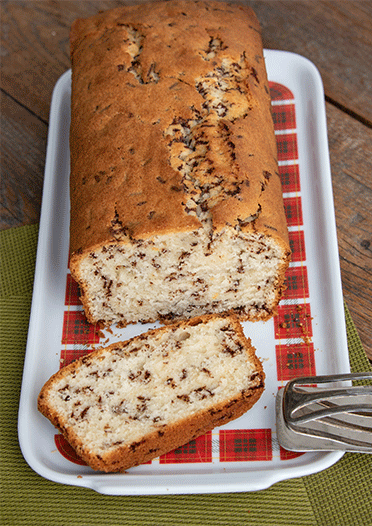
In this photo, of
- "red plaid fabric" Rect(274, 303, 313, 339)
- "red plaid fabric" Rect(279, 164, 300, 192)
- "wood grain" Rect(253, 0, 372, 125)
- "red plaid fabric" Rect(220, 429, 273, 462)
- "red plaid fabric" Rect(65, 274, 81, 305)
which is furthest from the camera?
"wood grain" Rect(253, 0, 372, 125)

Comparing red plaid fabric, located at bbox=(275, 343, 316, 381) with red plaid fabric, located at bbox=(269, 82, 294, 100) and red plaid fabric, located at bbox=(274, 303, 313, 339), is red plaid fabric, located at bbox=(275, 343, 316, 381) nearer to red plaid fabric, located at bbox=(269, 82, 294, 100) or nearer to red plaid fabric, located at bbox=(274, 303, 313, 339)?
red plaid fabric, located at bbox=(274, 303, 313, 339)

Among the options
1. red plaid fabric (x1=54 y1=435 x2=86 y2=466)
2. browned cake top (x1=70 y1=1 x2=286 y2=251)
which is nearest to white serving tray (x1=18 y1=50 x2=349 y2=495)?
red plaid fabric (x1=54 y1=435 x2=86 y2=466)

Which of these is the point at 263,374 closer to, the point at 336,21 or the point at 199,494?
the point at 199,494

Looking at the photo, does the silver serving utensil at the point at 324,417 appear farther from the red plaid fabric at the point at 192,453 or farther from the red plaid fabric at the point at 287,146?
the red plaid fabric at the point at 287,146

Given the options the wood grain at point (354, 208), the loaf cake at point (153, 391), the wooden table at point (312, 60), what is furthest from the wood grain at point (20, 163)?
the wood grain at point (354, 208)

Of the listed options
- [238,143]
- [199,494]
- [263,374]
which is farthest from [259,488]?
[238,143]
